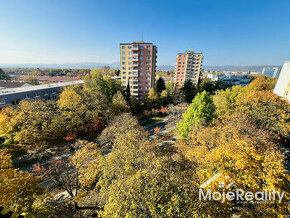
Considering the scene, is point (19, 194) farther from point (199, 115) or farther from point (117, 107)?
point (117, 107)

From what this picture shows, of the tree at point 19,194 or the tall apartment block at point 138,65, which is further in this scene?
the tall apartment block at point 138,65

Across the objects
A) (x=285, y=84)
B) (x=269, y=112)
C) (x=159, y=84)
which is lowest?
(x=269, y=112)

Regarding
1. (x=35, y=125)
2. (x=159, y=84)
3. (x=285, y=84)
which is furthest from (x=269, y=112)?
(x=35, y=125)

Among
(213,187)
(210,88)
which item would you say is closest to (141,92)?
(210,88)

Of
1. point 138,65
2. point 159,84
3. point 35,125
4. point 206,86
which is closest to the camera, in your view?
point 35,125

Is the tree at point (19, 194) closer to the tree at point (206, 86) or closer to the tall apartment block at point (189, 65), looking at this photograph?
the tree at point (206, 86)

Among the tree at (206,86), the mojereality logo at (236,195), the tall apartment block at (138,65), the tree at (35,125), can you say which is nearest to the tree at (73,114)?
the tree at (35,125)
